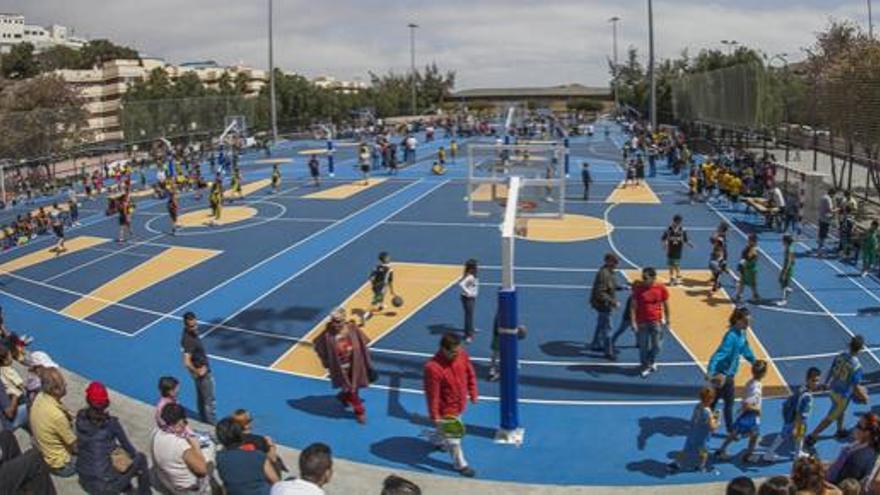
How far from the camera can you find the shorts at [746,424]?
10961 mm

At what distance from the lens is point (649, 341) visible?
1430 cm

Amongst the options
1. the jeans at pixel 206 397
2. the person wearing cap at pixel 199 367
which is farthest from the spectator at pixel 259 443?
the jeans at pixel 206 397

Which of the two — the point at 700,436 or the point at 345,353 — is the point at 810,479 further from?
the point at 345,353

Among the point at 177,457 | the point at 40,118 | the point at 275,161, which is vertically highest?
the point at 40,118

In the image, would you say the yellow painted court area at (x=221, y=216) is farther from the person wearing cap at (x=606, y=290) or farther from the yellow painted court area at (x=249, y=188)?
the person wearing cap at (x=606, y=290)

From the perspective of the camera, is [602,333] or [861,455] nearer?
[861,455]

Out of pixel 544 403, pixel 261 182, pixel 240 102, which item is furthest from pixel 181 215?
pixel 240 102

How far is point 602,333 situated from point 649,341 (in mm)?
1405

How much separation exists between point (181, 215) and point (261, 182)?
32.5ft

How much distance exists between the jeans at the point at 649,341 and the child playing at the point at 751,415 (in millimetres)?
2873

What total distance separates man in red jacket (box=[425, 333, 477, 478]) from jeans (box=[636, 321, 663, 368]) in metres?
4.63

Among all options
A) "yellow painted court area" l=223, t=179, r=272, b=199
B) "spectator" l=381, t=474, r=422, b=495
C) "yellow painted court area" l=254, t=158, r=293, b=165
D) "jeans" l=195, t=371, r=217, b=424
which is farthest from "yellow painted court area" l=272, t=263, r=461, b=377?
"yellow painted court area" l=254, t=158, r=293, b=165

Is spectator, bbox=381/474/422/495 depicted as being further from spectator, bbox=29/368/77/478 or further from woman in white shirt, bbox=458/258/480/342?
woman in white shirt, bbox=458/258/480/342

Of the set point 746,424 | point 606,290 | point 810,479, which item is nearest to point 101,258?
point 606,290
